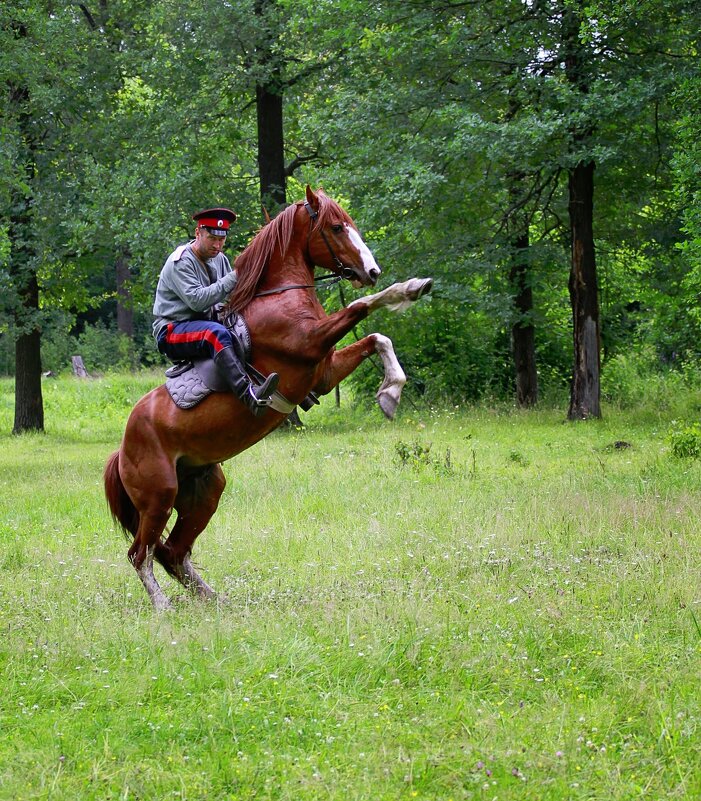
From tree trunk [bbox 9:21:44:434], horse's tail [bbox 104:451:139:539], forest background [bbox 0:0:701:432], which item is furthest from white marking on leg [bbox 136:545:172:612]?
tree trunk [bbox 9:21:44:434]

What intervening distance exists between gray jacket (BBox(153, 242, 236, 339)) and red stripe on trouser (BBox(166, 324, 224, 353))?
0.15 m

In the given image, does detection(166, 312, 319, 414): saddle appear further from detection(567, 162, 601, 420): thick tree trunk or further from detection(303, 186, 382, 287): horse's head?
detection(567, 162, 601, 420): thick tree trunk

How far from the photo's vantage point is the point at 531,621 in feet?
22.7

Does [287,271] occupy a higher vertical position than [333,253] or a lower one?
lower

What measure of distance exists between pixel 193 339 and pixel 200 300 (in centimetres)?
29

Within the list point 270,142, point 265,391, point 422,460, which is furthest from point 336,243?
point 270,142

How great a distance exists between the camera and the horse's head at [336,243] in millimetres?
7512

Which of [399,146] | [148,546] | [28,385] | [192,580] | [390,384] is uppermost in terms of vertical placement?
[399,146]

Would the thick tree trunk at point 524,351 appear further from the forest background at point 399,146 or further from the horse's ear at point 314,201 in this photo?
the horse's ear at point 314,201

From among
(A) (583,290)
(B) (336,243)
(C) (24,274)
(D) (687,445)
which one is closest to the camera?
(B) (336,243)

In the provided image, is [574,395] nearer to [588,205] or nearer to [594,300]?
[594,300]

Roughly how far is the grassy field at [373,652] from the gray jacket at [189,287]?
214cm

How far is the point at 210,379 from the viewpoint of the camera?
310 inches

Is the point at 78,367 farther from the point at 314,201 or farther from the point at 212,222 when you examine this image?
the point at 314,201
